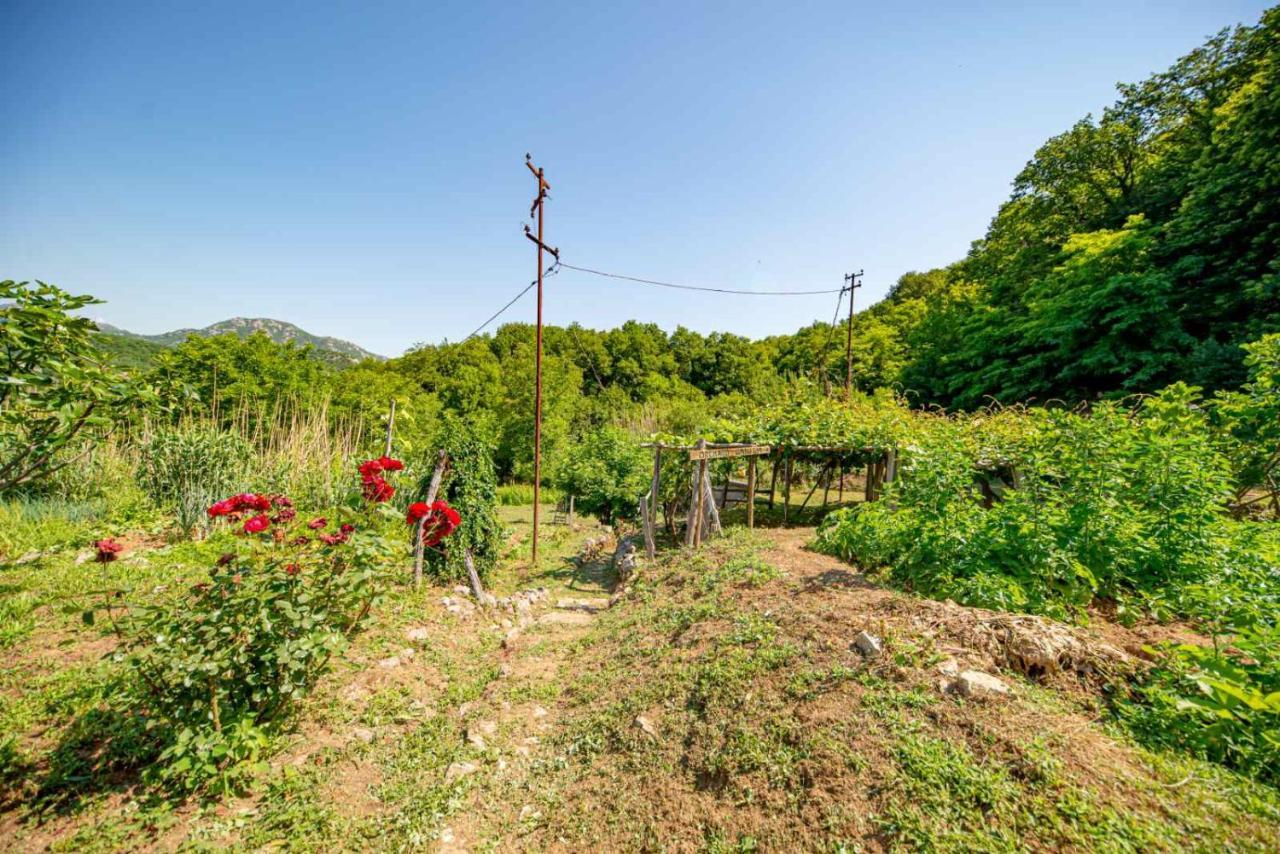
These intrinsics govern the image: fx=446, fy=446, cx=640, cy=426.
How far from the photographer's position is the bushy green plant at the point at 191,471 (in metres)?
6.79

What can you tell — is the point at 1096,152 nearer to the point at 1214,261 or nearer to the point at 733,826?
the point at 1214,261

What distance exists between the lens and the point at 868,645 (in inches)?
128

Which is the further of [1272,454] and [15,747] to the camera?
[1272,454]

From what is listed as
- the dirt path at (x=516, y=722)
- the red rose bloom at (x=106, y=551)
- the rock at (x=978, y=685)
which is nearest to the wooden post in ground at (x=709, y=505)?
the dirt path at (x=516, y=722)

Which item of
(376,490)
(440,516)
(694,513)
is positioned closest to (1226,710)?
(376,490)

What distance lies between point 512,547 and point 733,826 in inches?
294

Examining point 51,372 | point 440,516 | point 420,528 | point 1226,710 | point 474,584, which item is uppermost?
point 51,372

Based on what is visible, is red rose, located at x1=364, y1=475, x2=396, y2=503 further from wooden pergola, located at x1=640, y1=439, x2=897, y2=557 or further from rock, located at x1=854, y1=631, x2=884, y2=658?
wooden pergola, located at x1=640, y1=439, x2=897, y2=557

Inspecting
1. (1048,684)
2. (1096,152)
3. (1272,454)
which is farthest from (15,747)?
(1096,152)

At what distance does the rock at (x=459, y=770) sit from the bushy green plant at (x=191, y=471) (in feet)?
21.3

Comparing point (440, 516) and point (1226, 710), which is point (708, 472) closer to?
point (440, 516)

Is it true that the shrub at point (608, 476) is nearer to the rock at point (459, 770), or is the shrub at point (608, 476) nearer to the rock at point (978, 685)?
the rock at point (459, 770)

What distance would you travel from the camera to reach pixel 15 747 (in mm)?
2766

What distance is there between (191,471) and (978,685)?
991 cm
